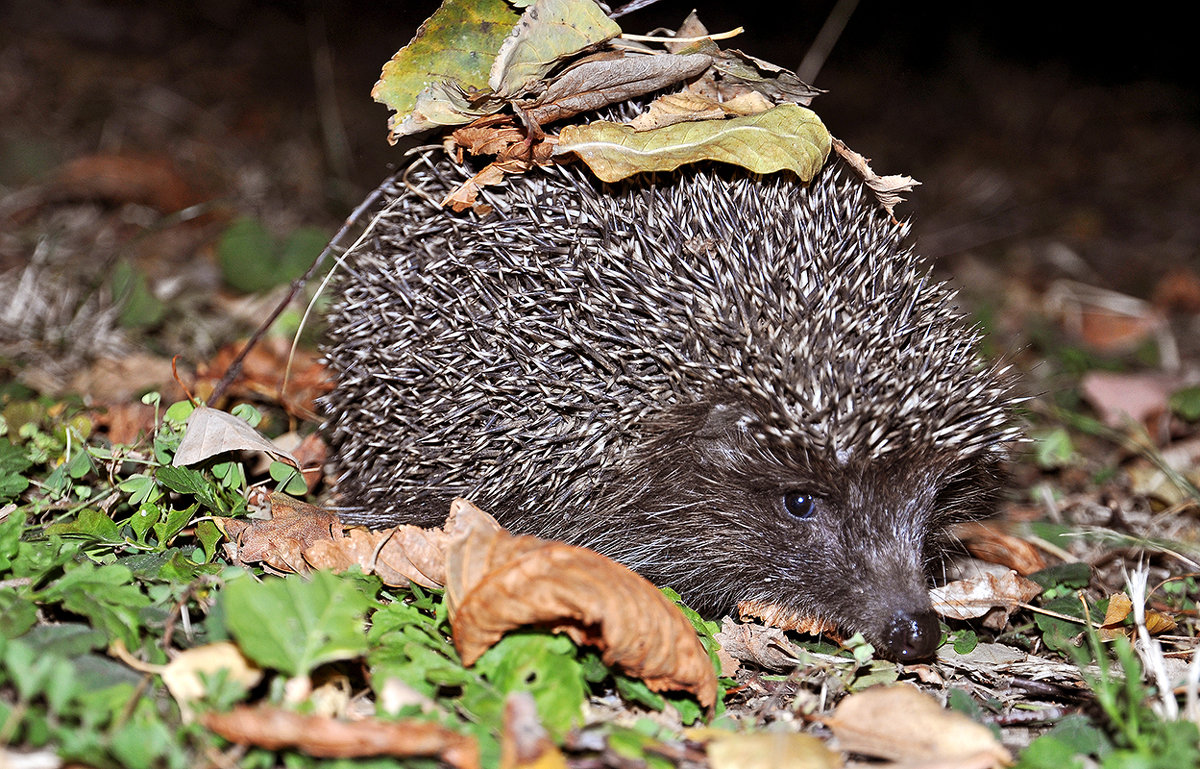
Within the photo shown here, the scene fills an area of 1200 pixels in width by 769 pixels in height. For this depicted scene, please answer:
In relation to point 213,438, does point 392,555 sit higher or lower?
lower

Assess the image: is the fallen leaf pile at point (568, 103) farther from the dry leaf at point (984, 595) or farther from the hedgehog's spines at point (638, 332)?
the dry leaf at point (984, 595)

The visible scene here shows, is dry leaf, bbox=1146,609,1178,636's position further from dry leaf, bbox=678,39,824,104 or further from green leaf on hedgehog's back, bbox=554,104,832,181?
dry leaf, bbox=678,39,824,104

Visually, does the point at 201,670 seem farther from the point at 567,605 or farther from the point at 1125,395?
the point at 1125,395

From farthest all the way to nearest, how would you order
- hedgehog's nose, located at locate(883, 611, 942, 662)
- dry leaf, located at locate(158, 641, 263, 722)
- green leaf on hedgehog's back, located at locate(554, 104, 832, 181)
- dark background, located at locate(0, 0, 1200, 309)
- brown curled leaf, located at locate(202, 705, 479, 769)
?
dark background, located at locate(0, 0, 1200, 309) < green leaf on hedgehog's back, located at locate(554, 104, 832, 181) < hedgehog's nose, located at locate(883, 611, 942, 662) < dry leaf, located at locate(158, 641, 263, 722) < brown curled leaf, located at locate(202, 705, 479, 769)

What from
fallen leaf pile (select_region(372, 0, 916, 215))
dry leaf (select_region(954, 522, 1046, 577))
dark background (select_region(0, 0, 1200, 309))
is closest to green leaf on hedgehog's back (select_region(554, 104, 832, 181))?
fallen leaf pile (select_region(372, 0, 916, 215))

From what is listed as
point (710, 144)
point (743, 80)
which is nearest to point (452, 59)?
point (710, 144)

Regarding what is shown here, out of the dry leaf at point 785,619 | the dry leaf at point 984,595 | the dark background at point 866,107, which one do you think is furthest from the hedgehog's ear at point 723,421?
the dark background at point 866,107

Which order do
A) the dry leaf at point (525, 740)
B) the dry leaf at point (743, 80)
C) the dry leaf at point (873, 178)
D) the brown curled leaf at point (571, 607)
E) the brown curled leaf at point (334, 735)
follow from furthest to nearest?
the dry leaf at point (743, 80)
the dry leaf at point (873, 178)
the brown curled leaf at point (571, 607)
the dry leaf at point (525, 740)
the brown curled leaf at point (334, 735)
